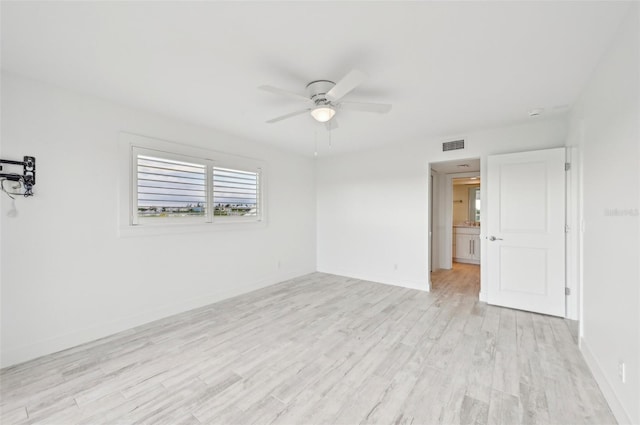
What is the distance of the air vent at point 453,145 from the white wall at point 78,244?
11.8 feet

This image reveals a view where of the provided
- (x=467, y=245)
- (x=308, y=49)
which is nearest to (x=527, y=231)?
(x=308, y=49)

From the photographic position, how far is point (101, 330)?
2.83 meters

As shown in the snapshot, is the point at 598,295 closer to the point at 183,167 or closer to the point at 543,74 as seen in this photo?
the point at 543,74

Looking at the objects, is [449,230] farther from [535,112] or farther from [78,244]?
[78,244]

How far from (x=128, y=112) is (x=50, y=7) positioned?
1573 mm

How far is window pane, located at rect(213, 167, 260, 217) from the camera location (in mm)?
3979

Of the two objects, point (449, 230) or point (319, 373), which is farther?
point (449, 230)

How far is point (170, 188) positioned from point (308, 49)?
2526 mm

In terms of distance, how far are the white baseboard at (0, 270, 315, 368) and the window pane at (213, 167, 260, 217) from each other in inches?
48.1

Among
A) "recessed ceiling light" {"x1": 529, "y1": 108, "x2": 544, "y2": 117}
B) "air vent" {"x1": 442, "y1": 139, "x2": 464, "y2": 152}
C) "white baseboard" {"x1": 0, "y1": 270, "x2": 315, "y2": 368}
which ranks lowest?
"white baseboard" {"x1": 0, "y1": 270, "x2": 315, "y2": 368}

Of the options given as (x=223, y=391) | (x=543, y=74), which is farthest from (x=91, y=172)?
→ (x=543, y=74)

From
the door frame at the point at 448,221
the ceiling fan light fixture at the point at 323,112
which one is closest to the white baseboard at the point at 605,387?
the ceiling fan light fixture at the point at 323,112

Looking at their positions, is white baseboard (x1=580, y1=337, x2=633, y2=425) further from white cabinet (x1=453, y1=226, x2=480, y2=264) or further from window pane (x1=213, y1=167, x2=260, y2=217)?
white cabinet (x1=453, y1=226, x2=480, y2=264)

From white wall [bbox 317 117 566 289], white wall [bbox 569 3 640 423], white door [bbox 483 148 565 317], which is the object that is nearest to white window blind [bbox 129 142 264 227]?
white wall [bbox 317 117 566 289]
